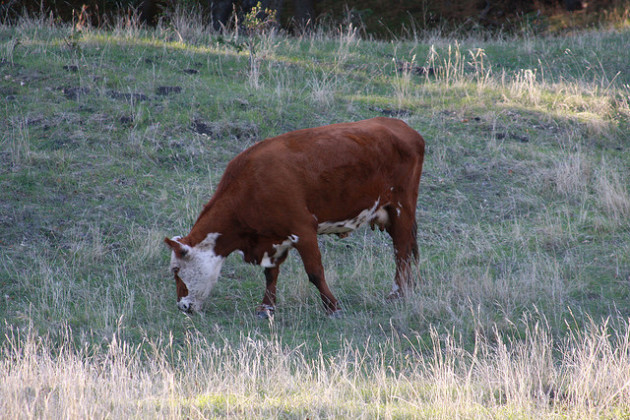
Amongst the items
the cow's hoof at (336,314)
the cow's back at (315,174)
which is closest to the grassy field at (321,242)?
the cow's hoof at (336,314)

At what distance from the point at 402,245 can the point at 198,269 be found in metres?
2.14

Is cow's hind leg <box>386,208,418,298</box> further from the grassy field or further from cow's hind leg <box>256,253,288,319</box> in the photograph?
cow's hind leg <box>256,253,288,319</box>

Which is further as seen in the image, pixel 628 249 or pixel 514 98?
pixel 514 98

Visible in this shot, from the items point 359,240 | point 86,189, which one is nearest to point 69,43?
point 86,189

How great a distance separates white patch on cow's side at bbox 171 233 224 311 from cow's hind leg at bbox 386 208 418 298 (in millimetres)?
1850

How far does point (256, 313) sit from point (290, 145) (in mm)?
1764

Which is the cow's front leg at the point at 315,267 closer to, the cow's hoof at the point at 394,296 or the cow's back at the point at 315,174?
the cow's back at the point at 315,174

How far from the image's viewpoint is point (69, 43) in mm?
12938

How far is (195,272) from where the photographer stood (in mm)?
7090

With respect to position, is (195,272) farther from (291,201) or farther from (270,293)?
(291,201)

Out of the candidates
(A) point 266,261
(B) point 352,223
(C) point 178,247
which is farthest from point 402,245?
(C) point 178,247

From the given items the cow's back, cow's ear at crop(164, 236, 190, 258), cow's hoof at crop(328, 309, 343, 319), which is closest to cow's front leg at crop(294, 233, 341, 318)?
cow's hoof at crop(328, 309, 343, 319)

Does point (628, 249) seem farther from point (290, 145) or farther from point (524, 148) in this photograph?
point (290, 145)

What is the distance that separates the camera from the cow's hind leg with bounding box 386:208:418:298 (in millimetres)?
7536
